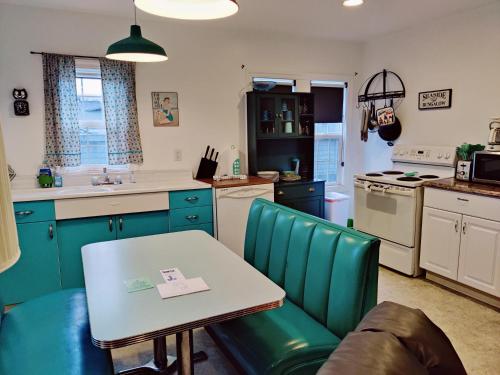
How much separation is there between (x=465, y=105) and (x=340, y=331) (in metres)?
2.92

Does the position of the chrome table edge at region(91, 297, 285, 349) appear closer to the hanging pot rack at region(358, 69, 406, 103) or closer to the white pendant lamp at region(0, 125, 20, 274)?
the white pendant lamp at region(0, 125, 20, 274)

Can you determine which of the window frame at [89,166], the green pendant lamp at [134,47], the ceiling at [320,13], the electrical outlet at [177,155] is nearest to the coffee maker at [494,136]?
the ceiling at [320,13]

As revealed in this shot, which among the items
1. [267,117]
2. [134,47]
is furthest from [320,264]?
[267,117]

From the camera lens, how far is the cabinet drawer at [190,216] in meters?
3.53

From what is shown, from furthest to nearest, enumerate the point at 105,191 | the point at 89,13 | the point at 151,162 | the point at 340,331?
the point at 151,162
the point at 89,13
the point at 105,191
the point at 340,331

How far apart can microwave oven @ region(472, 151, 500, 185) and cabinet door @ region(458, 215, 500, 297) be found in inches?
16.7

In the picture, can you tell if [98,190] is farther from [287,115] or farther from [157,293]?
[287,115]

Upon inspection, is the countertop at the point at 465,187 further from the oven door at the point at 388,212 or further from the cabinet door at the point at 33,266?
the cabinet door at the point at 33,266

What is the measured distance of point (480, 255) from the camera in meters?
2.99

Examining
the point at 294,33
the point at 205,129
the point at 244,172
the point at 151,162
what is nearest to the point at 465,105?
the point at 294,33

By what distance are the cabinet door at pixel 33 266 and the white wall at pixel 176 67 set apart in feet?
2.30

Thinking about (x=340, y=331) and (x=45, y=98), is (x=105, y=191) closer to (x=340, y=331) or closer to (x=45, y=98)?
(x=45, y=98)

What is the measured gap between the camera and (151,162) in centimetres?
389

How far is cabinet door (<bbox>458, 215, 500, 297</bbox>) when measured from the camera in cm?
288
